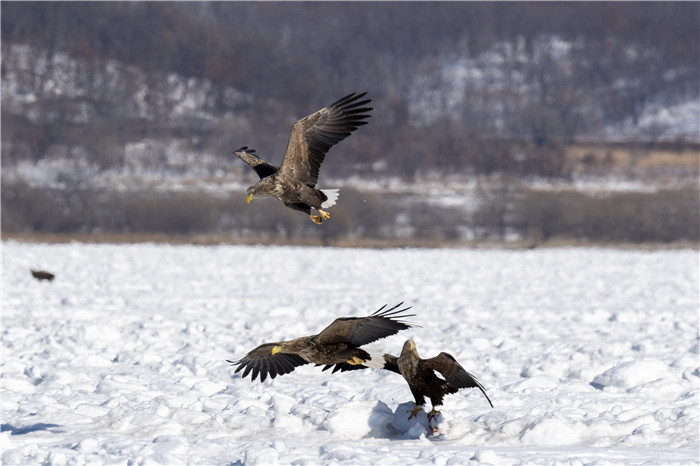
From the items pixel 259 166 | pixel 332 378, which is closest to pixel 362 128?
pixel 332 378

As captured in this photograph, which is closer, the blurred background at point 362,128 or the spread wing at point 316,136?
the spread wing at point 316,136

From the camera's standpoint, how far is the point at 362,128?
32.1 meters

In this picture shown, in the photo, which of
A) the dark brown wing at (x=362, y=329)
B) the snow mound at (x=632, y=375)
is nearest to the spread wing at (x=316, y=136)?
the dark brown wing at (x=362, y=329)

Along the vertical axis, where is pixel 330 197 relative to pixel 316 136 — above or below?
below

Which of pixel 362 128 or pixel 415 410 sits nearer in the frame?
pixel 415 410

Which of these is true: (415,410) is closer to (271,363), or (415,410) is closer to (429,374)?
(429,374)

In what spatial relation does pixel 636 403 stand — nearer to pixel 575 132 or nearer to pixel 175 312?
pixel 175 312

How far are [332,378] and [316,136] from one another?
2.24 meters

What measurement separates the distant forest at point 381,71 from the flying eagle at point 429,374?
896 inches

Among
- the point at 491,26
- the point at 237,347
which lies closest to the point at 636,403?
the point at 237,347

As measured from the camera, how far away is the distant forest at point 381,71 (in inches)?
1235

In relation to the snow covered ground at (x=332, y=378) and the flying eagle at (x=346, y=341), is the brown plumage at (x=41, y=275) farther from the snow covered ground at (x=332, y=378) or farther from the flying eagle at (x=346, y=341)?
the flying eagle at (x=346, y=341)

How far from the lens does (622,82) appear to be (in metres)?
44.5

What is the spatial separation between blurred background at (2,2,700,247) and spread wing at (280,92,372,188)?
19388 mm
